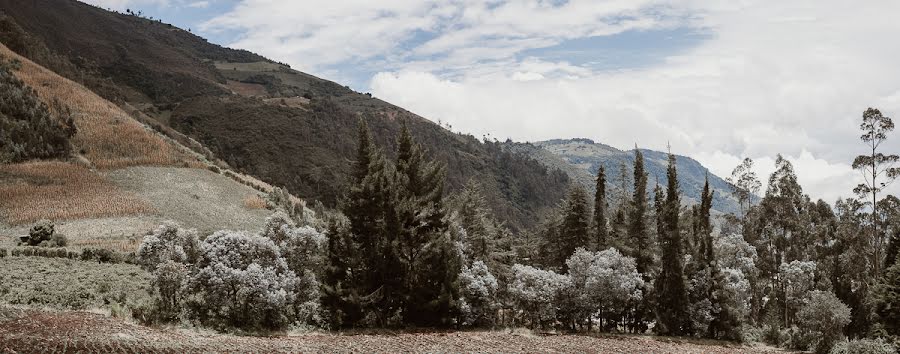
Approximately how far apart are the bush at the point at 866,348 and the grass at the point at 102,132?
2182 inches

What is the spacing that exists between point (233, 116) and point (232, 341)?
389 feet

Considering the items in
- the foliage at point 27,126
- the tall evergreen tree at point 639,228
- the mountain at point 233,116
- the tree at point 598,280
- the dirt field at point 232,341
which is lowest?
the dirt field at point 232,341

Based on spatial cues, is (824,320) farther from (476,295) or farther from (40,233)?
(40,233)

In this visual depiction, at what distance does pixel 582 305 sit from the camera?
1368 inches

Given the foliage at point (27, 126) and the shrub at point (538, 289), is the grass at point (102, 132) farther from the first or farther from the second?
the shrub at point (538, 289)

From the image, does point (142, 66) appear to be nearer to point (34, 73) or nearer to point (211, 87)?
point (211, 87)

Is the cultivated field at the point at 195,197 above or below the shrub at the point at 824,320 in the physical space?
above

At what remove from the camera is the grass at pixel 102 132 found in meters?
57.7

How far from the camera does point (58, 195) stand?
46250 mm

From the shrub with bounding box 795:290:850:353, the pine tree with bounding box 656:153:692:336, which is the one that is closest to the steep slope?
the pine tree with bounding box 656:153:692:336

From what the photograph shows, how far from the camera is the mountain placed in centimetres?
10294

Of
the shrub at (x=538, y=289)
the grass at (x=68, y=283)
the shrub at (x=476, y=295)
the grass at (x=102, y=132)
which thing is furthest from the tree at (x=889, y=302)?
the grass at (x=102, y=132)

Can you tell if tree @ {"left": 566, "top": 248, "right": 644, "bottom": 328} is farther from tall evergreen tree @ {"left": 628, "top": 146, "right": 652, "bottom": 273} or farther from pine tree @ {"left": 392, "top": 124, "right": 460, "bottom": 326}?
pine tree @ {"left": 392, "top": 124, "right": 460, "bottom": 326}

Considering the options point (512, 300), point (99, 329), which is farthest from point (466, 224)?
point (99, 329)
